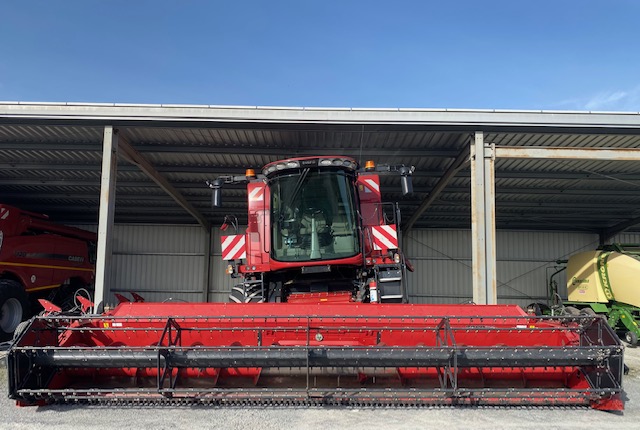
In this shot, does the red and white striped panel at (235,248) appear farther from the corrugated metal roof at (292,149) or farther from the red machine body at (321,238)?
the corrugated metal roof at (292,149)

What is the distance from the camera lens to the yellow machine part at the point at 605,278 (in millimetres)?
11539

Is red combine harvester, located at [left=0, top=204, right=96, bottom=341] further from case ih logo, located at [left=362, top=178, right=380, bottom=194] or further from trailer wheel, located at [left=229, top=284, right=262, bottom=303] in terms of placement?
case ih logo, located at [left=362, top=178, right=380, bottom=194]

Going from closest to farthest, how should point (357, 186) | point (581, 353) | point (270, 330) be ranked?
point (581, 353) < point (270, 330) < point (357, 186)

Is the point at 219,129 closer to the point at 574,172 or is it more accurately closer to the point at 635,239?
the point at 574,172

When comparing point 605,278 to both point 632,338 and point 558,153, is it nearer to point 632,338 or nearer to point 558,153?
point 632,338

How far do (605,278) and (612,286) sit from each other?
10.5 inches

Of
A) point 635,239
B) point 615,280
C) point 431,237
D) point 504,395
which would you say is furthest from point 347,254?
point 635,239

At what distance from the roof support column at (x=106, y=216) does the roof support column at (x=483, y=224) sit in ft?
19.0

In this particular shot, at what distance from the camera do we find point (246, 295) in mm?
6598

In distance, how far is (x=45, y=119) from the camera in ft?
25.8

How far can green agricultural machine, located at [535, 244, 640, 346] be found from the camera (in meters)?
11.4

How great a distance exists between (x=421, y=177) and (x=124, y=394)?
8.68 metres

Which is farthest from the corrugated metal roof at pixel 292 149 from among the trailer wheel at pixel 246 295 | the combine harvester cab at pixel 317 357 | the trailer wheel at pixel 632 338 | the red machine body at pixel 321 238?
the combine harvester cab at pixel 317 357

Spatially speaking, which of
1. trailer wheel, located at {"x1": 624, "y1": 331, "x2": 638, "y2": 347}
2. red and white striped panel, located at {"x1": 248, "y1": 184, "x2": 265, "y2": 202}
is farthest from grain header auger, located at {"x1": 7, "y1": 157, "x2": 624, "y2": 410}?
trailer wheel, located at {"x1": 624, "y1": 331, "x2": 638, "y2": 347}
